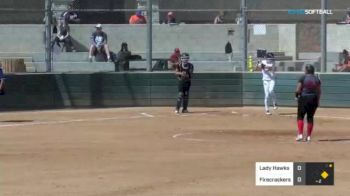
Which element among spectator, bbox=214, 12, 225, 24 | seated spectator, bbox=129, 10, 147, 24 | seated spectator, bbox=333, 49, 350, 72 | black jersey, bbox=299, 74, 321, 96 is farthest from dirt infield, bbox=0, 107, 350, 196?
spectator, bbox=214, 12, 225, 24

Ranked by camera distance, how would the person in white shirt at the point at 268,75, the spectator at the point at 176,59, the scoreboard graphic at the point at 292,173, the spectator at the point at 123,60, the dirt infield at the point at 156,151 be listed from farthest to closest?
the spectator at the point at 123,60 → the spectator at the point at 176,59 → the person in white shirt at the point at 268,75 → the dirt infield at the point at 156,151 → the scoreboard graphic at the point at 292,173

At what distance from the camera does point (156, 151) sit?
15305 millimetres

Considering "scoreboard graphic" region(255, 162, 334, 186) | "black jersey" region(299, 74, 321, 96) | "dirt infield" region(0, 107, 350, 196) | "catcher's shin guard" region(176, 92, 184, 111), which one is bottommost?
"dirt infield" region(0, 107, 350, 196)

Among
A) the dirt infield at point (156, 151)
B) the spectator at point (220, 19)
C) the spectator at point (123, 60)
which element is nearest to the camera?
the dirt infield at point (156, 151)

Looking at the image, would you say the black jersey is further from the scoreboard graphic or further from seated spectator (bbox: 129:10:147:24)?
seated spectator (bbox: 129:10:147:24)

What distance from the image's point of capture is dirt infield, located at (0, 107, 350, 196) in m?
11.5

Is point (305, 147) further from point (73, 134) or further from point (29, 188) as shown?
point (29, 188)

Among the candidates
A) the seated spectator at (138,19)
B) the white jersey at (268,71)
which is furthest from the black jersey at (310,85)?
the seated spectator at (138,19)

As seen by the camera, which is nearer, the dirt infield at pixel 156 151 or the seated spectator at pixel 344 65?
the dirt infield at pixel 156 151

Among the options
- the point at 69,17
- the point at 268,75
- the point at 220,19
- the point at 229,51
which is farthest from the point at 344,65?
the point at 69,17

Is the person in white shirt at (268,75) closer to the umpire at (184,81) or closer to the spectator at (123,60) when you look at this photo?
the umpire at (184,81)

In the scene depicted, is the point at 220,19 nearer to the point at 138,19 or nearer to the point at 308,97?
the point at 138,19

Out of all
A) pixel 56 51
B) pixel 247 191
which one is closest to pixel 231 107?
pixel 56 51

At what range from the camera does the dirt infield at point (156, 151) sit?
1152 cm
